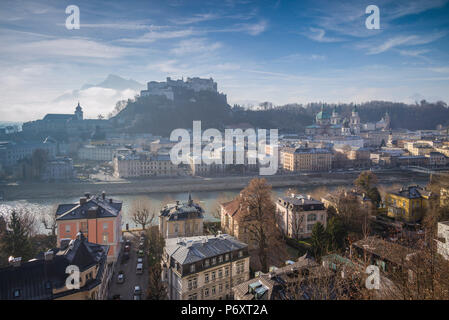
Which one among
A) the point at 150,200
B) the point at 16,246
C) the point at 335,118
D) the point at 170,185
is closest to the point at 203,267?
the point at 16,246

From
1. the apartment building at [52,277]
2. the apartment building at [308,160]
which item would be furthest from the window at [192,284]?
the apartment building at [308,160]

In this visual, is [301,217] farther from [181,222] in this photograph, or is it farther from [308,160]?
[308,160]

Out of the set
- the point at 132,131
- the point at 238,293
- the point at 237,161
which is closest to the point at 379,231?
the point at 238,293

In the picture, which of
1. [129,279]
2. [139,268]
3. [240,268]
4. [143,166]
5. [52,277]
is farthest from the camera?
[143,166]

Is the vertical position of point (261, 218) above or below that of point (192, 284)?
above

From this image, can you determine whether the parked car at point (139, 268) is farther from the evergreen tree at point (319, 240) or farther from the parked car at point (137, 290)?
the evergreen tree at point (319, 240)

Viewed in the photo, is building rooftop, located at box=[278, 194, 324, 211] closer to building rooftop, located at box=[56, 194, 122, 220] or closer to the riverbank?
building rooftop, located at box=[56, 194, 122, 220]
